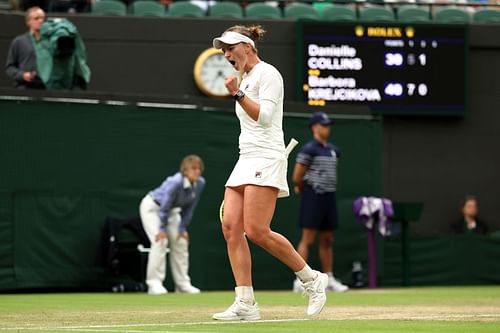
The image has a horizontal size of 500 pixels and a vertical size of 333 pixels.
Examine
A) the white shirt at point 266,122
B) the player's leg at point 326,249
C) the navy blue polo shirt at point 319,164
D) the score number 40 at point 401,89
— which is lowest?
the player's leg at point 326,249

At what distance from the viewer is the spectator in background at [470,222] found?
63.8ft

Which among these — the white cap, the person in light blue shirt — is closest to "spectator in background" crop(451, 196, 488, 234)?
the person in light blue shirt

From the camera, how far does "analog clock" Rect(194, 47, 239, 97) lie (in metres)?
Result: 19.0

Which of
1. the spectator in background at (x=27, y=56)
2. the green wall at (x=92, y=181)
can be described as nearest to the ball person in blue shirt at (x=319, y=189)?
the green wall at (x=92, y=181)

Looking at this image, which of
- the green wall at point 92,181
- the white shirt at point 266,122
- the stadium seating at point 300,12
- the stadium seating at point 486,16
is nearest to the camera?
the white shirt at point 266,122

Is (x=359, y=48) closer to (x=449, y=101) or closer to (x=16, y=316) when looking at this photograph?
Answer: (x=449, y=101)

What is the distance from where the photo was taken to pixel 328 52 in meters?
18.7

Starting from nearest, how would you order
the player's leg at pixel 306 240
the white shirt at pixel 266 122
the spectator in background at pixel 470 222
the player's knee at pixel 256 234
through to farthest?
the player's knee at pixel 256 234 < the white shirt at pixel 266 122 < the player's leg at pixel 306 240 < the spectator in background at pixel 470 222

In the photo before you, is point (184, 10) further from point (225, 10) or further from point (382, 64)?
point (382, 64)

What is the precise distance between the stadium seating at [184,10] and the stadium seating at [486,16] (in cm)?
461

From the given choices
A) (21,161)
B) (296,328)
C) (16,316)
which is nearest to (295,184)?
(21,161)

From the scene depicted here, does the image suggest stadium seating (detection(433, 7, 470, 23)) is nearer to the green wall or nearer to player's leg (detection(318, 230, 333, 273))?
the green wall

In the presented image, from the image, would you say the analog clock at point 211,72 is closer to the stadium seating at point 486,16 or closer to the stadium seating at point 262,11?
the stadium seating at point 262,11

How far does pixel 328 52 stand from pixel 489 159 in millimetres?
3479
